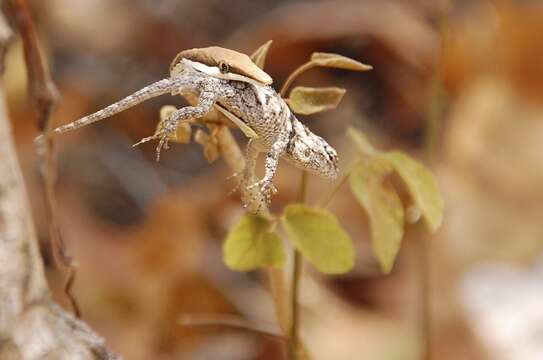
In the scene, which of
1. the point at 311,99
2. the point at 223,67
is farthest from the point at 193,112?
the point at 311,99

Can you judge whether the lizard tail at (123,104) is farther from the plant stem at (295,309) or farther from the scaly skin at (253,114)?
the plant stem at (295,309)

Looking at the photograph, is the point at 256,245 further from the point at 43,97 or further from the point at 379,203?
the point at 43,97

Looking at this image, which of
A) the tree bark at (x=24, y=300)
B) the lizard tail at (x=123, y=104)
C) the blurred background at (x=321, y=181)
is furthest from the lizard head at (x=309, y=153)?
the blurred background at (x=321, y=181)

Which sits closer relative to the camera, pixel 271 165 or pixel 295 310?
pixel 271 165

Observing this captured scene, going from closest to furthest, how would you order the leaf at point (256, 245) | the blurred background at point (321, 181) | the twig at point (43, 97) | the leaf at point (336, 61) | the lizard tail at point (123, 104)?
1. the lizard tail at point (123, 104)
2. the leaf at point (336, 61)
3. the leaf at point (256, 245)
4. the twig at point (43, 97)
5. the blurred background at point (321, 181)

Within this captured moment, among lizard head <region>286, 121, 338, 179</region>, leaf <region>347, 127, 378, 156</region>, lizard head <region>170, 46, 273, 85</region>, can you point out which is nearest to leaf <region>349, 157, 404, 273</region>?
leaf <region>347, 127, 378, 156</region>

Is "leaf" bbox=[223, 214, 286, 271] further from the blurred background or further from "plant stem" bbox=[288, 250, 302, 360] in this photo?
the blurred background
